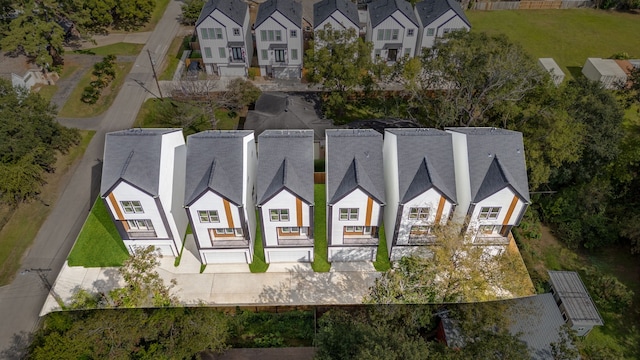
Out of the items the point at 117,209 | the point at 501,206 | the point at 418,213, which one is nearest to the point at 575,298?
the point at 501,206

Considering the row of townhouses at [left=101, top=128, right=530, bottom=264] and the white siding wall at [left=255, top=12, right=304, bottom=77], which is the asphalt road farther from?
the white siding wall at [left=255, top=12, right=304, bottom=77]

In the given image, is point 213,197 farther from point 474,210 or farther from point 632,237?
point 632,237

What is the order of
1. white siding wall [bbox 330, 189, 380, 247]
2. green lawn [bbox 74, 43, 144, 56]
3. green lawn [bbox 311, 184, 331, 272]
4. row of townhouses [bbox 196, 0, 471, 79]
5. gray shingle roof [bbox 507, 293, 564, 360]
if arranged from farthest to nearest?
green lawn [bbox 74, 43, 144, 56], row of townhouses [bbox 196, 0, 471, 79], green lawn [bbox 311, 184, 331, 272], white siding wall [bbox 330, 189, 380, 247], gray shingle roof [bbox 507, 293, 564, 360]

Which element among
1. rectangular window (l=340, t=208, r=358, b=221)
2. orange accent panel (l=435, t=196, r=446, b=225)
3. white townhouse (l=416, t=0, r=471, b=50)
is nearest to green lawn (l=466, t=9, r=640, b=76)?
white townhouse (l=416, t=0, r=471, b=50)

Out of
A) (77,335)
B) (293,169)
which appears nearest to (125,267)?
(77,335)

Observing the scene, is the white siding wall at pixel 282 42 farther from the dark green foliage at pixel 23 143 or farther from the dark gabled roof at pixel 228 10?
the dark green foliage at pixel 23 143

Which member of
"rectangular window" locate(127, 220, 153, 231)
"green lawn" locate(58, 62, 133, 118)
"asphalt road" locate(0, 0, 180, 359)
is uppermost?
"rectangular window" locate(127, 220, 153, 231)
